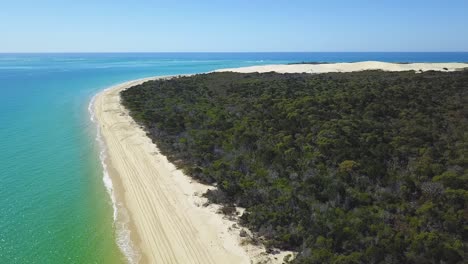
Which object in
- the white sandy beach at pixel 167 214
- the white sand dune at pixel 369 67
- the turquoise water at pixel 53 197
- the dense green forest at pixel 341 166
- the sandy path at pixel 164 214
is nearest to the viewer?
the dense green forest at pixel 341 166

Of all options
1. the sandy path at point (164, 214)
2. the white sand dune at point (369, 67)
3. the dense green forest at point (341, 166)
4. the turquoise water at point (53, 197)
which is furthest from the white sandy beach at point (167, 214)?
the white sand dune at point (369, 67)

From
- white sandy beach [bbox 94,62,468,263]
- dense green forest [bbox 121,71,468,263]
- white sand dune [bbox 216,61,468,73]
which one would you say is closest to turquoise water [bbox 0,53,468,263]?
white sandy beach [bbox 94,62,468,263]

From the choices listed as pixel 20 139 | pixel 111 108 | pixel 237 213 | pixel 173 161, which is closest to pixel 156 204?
pixel 237 213

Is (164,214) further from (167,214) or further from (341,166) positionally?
(341,166)

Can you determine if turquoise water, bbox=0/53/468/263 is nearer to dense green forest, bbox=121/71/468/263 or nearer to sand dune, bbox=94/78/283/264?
sand dune, bbox=94/78/283/264

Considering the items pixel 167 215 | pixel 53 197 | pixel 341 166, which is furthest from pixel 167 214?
pixel 341 166

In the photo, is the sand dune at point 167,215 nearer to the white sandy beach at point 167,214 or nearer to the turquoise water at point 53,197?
the white sandy beach at point 167,214
